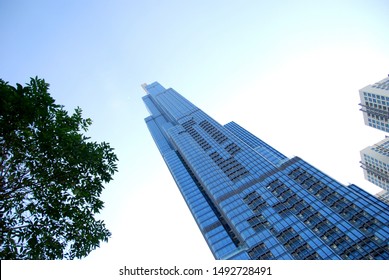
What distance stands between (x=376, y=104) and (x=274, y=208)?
5441 centimetres

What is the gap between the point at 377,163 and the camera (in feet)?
361

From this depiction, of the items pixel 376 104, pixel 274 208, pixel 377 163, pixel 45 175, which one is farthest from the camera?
pixel 377 163

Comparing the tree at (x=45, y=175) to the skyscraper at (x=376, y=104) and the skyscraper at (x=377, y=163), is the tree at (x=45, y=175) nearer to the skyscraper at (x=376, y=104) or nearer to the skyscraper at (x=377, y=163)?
the skyscraper at (x=376, y=104)

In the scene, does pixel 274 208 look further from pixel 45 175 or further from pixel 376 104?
pixel 45 175

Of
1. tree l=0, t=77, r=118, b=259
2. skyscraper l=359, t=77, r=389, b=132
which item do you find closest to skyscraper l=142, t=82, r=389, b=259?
skyscraper l=359, t=77, r=389, b=132

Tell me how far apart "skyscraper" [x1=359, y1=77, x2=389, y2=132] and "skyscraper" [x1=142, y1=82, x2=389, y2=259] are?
3288 centimetres

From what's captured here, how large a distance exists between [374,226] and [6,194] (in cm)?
6816

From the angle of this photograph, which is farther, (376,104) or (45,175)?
(376,104)

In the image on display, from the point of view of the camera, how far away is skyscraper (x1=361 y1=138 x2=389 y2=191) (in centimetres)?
10619

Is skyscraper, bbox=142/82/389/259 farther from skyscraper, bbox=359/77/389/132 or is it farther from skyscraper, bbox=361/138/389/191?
skyscraper, bbox=361/138/389/191

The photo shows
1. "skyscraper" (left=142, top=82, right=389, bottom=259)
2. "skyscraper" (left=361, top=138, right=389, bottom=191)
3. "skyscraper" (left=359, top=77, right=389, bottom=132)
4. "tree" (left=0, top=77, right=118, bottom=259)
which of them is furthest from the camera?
"skyscraper" (left=361, top=138, right=389, bottom=191)

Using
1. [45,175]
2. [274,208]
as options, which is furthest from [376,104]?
[45,175]

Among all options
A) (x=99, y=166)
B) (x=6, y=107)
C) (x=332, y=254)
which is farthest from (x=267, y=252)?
(x=6, y=107)

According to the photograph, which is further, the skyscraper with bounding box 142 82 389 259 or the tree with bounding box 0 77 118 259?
the skyscraper with bounding box 142 82 389 259
